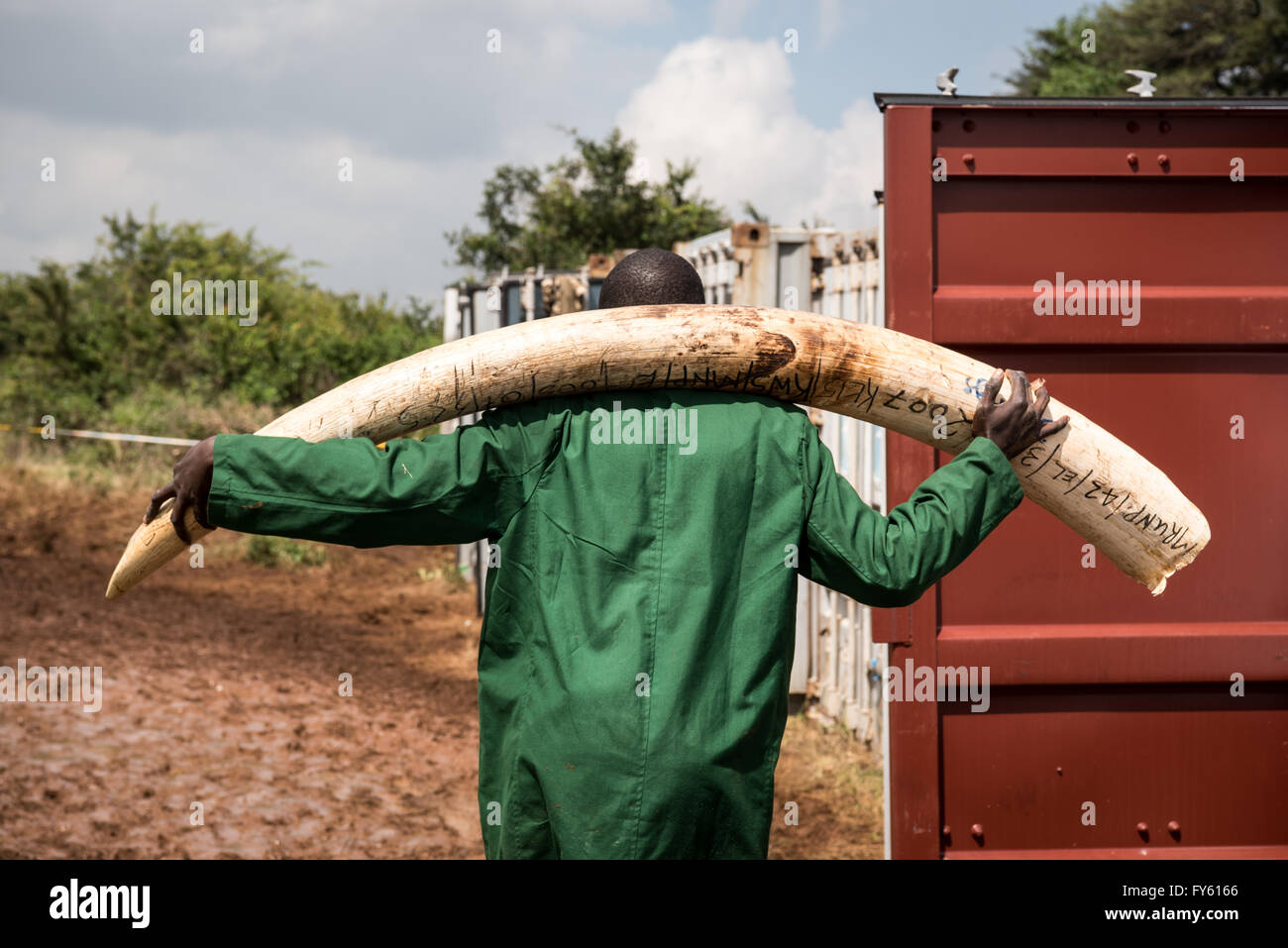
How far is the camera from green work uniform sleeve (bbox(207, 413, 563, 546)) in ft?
8.29

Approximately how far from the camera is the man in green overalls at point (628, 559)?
2.52m

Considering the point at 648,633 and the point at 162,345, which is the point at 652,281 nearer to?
the point at 648,633

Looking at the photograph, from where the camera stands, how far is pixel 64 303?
1930cm

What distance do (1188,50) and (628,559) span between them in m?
30.9

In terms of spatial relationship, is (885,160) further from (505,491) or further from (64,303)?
(64,303)

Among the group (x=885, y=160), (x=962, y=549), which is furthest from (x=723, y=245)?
(x=962, y=549)

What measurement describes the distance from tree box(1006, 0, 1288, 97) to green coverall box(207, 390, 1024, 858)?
25769 millimetres

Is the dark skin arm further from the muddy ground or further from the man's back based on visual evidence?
the muddy ground

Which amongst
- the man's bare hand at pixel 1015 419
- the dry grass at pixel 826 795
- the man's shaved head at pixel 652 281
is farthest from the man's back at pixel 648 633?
the dry grass at pixel 826 795

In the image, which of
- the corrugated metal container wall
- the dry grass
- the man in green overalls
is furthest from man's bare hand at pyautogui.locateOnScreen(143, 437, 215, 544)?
the dry grass

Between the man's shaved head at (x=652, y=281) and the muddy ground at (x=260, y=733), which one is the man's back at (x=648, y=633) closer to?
the man's shaved head at (x=652, y=281)

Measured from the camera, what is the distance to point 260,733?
701 cm

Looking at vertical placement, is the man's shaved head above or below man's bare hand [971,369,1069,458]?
above

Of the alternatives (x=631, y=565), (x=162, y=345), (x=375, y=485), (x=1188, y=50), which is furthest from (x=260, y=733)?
(x=1188, y=50)
